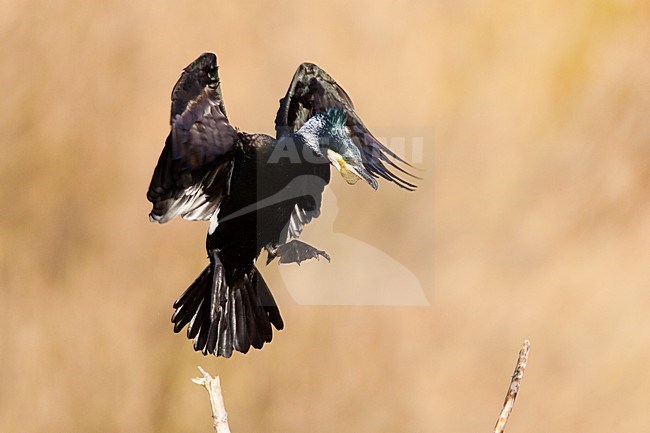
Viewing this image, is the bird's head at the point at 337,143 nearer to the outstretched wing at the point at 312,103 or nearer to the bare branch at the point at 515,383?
the outstretched wing at the point at 312,103

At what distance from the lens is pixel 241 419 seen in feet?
11.5

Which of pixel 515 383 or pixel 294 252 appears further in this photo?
pixel 294 252

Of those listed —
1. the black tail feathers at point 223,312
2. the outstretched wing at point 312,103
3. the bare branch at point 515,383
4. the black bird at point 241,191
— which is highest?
the outstretched wing at point 312,103

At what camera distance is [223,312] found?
2273mm

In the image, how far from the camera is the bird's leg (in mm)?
2334

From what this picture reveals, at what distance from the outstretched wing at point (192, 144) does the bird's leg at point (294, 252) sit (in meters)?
0.27

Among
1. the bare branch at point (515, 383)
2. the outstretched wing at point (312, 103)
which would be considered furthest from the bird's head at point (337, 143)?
the bare branch at point (515, 383)

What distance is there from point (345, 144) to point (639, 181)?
4.93 ft

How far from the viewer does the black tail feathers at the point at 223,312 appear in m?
2.27

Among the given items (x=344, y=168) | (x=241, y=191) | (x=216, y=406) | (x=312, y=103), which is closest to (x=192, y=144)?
(x=241, y=191)

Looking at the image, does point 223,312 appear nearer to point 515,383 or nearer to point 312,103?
point 312,103

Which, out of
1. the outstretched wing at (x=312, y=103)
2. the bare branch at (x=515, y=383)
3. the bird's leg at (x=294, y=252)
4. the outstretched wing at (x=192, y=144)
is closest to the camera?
the bare branch at (x=515, y=383)

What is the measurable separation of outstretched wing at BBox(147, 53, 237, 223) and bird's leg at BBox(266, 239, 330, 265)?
0.88 ft

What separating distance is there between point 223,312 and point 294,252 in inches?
7.4
